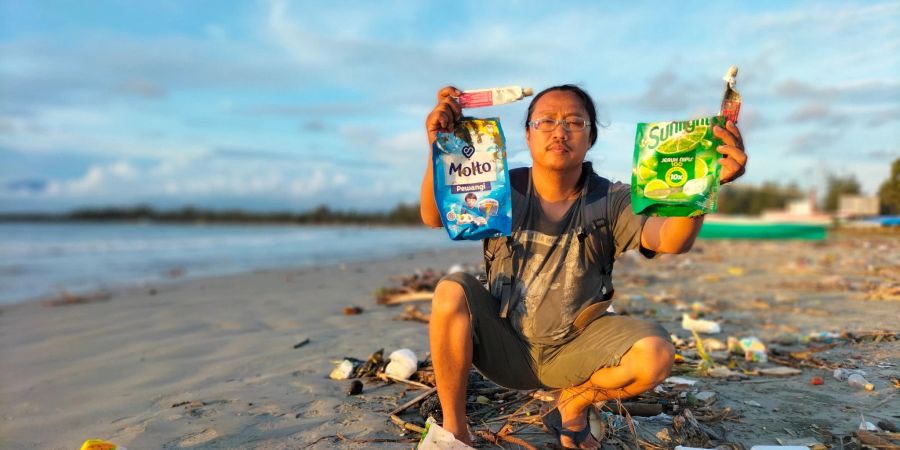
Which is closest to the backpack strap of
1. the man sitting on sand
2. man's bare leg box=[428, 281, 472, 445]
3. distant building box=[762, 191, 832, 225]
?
the man sitting on sand

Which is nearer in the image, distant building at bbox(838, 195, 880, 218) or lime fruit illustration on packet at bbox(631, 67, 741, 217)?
lime fruit illustration on packet at bbox(631, 67, 741, 217)

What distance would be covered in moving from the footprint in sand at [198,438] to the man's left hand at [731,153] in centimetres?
242

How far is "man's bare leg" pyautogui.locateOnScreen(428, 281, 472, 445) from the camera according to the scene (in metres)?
2.27

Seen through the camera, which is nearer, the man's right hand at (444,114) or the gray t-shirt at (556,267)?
the man's right hand at (444,114)

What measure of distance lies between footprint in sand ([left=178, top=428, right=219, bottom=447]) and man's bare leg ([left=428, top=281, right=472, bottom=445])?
111 cm

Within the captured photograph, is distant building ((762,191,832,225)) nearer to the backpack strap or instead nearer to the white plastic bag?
the backpack strap

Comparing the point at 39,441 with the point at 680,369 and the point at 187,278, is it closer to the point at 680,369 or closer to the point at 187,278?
the point at 680,369

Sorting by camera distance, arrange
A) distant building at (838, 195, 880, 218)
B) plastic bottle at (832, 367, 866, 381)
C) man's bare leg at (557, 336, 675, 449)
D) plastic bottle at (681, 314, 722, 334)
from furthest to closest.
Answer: distant building at (838, 195, 880, 218), plastic bottle at (681, 314, 722, 334), plastic bottle at (832, 367, 866, 381), man's bare leg at (557, 336, 675, 449)

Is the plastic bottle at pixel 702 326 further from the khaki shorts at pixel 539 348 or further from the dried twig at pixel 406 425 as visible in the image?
the dried twig at pixel 406 425

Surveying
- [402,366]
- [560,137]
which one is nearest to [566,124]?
[560,137]

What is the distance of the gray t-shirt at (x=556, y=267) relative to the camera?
2.45 metres

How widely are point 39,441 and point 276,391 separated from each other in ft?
3.62

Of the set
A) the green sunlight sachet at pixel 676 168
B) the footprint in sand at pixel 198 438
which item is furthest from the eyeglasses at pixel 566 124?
the footprint in sand at pixel 198 438

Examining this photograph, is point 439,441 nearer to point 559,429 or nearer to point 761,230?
point 559,429
